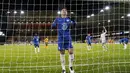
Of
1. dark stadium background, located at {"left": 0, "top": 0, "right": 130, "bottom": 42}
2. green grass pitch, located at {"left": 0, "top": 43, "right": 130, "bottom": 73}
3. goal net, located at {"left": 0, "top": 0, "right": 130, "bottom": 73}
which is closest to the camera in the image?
green grass pitch, located at {"left": 0, "top": 43, "right": 130, "bottom": 73}

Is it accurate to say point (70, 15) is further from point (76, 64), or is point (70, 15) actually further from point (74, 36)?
point (76, 64)

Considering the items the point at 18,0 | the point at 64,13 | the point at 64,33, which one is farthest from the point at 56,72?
the point at 18,0

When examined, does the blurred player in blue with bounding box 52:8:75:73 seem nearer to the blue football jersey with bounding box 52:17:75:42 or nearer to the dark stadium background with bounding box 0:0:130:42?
the blue football jersey with bounding box 52:17:75:42

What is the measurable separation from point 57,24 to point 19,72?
95.0 inches

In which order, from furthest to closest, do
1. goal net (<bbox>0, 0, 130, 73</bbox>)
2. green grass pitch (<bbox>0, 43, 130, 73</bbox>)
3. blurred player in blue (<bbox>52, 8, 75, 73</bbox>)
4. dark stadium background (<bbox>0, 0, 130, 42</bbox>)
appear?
dark stadium background (<bbox>0, 0, 130, 42</bbox>) → goal net (<bbox>0, 0, 130, 73</bbox>) → green grass pitch (<bbox>0, 43, 130, 73</bbox>) → blurred player in blue (<bbox>52, 8, 75, 73</bbox>)

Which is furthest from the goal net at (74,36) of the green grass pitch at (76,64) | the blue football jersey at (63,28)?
the blue football jersey at (63,28)

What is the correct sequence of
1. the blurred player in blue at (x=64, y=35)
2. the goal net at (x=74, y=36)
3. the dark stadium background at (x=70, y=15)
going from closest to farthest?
1. the blurred player in blue at (x=64, y=35)
2. the goal net at (x=74, y=36)
3. the dark stadium background at (x=70, y=15)

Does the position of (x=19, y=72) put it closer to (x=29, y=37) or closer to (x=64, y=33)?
(x=64, y=33)

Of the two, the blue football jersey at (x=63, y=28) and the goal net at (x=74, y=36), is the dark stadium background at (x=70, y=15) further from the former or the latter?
the blue football jersey at (x=63, y=28)

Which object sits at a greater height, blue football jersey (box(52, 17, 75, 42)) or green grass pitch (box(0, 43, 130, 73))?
blue football jersey (box(52, 17, 75, 42))

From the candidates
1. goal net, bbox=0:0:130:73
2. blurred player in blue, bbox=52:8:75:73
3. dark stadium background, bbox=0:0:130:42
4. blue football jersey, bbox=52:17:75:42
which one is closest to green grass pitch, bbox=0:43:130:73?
goal net, bbox=0:0:130:73

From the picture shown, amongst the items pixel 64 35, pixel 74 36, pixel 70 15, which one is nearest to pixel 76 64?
pixel 64 35

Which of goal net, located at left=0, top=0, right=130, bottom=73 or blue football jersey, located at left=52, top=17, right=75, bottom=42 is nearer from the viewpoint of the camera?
blue football jersey, located at left=52, top=17, right=75, bottom=42

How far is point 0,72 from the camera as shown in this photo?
1073cm
